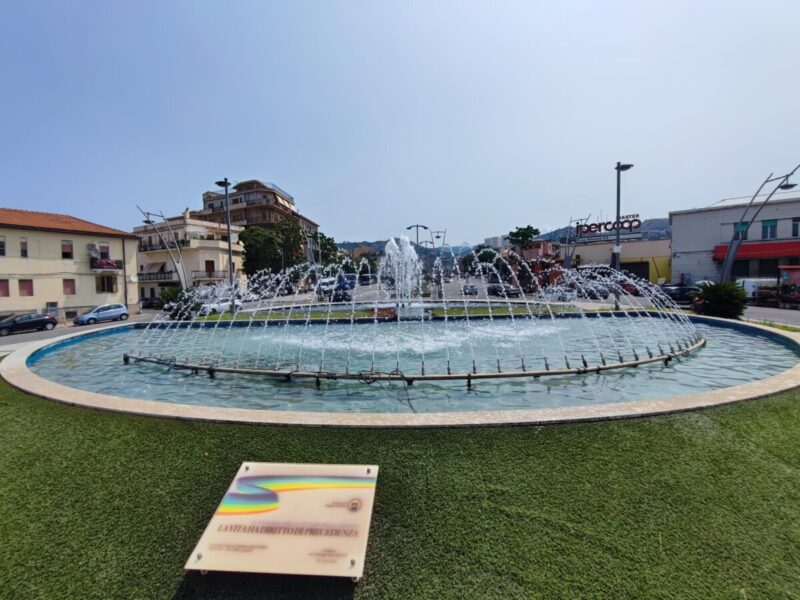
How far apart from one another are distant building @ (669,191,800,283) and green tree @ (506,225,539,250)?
602 inches

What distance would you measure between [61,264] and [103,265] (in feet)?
9.56

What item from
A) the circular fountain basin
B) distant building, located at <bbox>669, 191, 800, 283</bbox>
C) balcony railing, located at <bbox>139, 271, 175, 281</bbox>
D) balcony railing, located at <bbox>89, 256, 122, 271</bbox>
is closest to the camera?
the circular fountain basin

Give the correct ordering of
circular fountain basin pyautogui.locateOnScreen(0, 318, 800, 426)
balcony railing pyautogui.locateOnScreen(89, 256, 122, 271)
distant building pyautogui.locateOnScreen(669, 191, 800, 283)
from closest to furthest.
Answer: circular fountain basin pyautogui.locateOnScreen(0, 318, 800, 426) < balcony railing pyautogui.locateOnScreen(89, 256, 122, 271) < distant building pyautogui.locateOnScreen(669, 191, 800, 283)

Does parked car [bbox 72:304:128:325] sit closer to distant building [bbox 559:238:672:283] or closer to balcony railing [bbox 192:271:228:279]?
balcony railing [bbox 192:271:228:279]

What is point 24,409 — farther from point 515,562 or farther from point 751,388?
point 751,388

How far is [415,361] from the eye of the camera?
10984 millimetres

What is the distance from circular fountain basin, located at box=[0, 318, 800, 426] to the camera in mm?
5523

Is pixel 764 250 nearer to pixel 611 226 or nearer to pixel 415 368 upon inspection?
pixel 611 226

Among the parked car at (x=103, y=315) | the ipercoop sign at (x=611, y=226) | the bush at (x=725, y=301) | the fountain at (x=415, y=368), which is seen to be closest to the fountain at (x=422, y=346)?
the fountain at (x=415, y=368)

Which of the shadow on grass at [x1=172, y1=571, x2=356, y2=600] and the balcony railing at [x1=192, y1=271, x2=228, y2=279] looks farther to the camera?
the balcony railing at [x1=192, y1=271, x2=228, y2=279]

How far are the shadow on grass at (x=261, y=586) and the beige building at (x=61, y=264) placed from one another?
126ft

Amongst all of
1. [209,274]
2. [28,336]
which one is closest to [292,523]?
[28,336]

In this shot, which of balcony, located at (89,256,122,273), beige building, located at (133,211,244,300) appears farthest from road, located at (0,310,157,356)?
beige building, located at (133,211,244,300)

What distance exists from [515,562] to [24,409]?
7233 millimetres
